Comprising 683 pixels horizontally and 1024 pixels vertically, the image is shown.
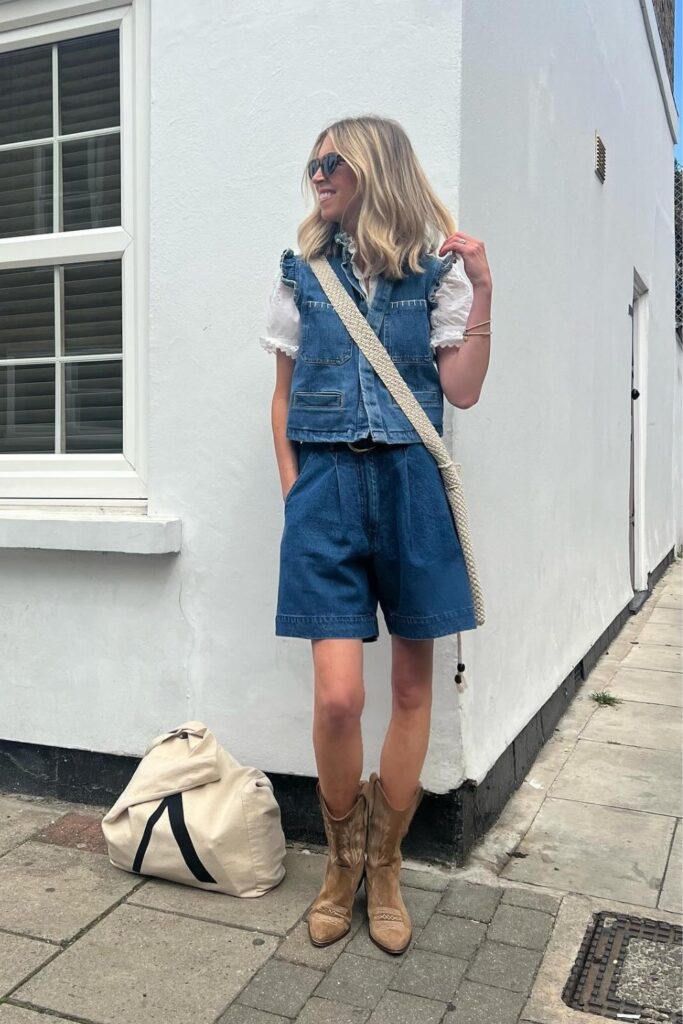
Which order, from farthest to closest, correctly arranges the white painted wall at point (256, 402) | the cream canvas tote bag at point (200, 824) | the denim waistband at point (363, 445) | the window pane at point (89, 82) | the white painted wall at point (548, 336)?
the window pane at point (89, 82) → the white painted wall at point (548, 336) → the white painted wall at point (256, 402) → the cream canvas tote bag at point (200, 824) → the denim waistband at point (363, 445)

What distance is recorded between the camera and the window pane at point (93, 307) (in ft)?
11.6

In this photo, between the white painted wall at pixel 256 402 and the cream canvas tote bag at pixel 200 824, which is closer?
the cream canvas tote bag at pixel 200 824

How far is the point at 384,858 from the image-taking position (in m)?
2.58

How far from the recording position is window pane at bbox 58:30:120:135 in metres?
3.51

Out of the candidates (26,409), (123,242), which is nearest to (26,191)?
(123,242)

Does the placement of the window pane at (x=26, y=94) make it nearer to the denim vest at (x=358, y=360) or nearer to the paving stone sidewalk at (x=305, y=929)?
the denim vest at (x=358, y=360)

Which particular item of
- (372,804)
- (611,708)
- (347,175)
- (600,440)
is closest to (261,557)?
(372,804)

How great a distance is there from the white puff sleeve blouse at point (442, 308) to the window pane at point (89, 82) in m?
1.47

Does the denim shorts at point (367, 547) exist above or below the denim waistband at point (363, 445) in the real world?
below

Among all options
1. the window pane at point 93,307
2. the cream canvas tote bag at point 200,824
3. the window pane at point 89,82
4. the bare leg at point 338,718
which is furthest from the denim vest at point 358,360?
the window pane at point 89,82

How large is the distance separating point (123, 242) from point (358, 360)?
1470 mm

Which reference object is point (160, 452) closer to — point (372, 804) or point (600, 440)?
point (372, 804)

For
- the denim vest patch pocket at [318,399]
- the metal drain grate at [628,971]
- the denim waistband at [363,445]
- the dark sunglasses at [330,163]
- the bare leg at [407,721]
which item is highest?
the dark sunglasses at [330,163]

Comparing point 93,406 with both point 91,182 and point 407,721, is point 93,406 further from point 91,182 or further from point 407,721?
point 407,721
